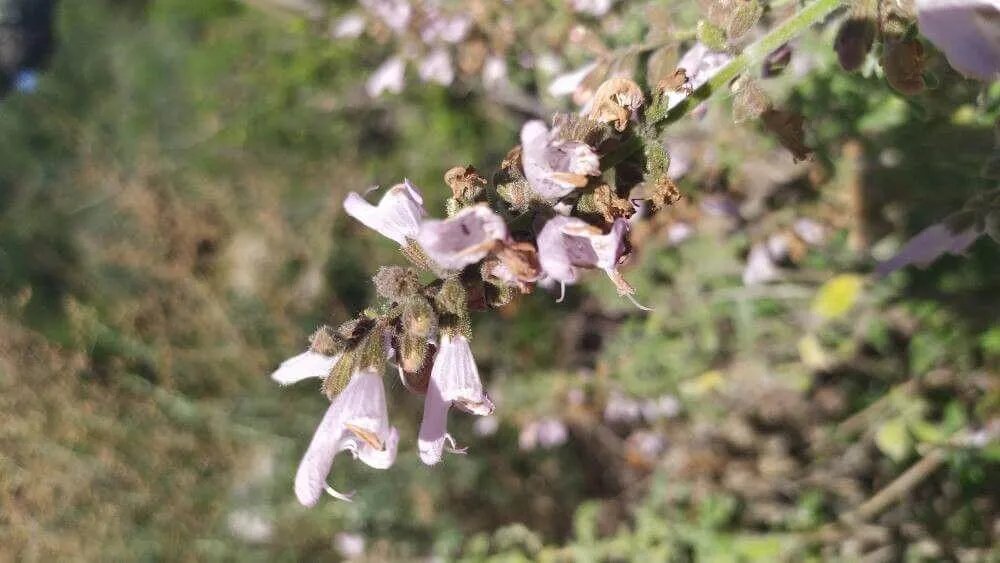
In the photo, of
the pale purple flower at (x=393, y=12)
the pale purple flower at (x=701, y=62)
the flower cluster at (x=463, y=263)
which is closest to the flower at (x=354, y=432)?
the flower cluster at (x=463, y=263)

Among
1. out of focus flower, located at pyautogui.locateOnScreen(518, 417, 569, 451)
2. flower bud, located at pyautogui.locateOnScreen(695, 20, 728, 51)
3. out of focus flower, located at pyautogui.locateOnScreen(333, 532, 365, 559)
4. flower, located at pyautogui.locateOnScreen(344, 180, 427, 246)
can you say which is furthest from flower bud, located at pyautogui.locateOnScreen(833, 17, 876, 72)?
out of focus flower, located at pyautogui.locateOnScreen(333, 532, 365, 559)

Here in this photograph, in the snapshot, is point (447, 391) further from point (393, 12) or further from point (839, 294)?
point (393, 12)

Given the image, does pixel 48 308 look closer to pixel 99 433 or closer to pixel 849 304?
pixel 99 433

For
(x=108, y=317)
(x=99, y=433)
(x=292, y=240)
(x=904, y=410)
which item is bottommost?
(x=904, y=410)

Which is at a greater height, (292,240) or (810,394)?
(292,240)

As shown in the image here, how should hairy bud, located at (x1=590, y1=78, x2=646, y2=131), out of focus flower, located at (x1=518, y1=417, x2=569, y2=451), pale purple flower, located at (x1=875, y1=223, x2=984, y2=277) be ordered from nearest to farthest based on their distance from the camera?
hairy bud, located at (x1=590, y1=78, x2=646, y2=131)
pale purple flower, located at (x1=875, y1=223, x2=984, y2=277)
out of focus flower, located at (x1=518, y1=417, x2=569, y2=451)

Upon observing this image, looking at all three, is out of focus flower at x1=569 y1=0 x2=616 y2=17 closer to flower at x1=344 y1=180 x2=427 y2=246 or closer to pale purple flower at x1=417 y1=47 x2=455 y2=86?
pale purple flower at x1=417 y1=47 x2=455 y2=86

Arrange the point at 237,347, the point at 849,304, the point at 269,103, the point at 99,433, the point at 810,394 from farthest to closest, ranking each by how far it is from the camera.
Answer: the point at 269,103 → the point at 99,433 → the point at 237,347 → the point at 810,394 → the point at 849,304

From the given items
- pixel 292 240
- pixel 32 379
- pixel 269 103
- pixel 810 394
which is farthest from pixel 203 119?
pixel 810 394
